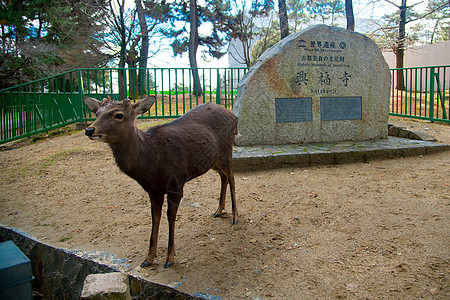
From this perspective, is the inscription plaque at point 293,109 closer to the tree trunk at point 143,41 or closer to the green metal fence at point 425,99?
the green metal fence at point 425,99

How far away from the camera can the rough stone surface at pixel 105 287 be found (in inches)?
95.0

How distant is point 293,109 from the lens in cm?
682

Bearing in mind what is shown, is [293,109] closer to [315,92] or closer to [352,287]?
[315,92]

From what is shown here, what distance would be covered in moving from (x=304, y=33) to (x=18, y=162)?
633cm

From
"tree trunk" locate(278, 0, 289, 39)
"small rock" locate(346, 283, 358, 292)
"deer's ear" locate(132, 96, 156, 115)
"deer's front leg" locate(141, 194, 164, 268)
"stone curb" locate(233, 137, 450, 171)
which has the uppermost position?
"tree trunk" locate(278, 0, 289, 39)

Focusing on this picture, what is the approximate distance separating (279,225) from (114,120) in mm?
2033

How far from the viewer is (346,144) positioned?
6750mm

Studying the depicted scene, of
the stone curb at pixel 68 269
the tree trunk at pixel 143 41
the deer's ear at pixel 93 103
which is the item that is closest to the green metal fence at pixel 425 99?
the tree trunk at pixel 143 41

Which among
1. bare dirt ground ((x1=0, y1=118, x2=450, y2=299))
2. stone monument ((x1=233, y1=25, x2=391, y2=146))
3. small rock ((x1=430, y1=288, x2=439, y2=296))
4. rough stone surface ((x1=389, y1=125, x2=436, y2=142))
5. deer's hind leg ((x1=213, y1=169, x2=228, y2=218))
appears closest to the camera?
small rock ((x1=430, y1=288, x2=439, y2=296))

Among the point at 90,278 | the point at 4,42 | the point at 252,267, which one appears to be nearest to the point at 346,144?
the point at 252,267

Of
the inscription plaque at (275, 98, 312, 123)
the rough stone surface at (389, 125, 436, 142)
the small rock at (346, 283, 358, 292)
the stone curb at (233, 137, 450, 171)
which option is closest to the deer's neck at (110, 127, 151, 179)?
the small rock at (346, 283, 358, 292)

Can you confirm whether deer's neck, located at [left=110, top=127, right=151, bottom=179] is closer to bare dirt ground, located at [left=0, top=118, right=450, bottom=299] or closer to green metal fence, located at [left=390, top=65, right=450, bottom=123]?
bare dirt ground, located at [left=0, top=118, right=450, bottom=299]

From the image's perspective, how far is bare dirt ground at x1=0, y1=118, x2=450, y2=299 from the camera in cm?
262

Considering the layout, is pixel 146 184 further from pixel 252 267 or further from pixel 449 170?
pixel 449 170
